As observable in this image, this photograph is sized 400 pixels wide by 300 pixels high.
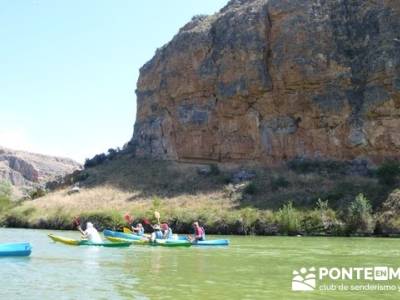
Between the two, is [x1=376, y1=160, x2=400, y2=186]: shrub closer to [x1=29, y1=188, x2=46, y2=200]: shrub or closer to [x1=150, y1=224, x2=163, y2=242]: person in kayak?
[x1=150, y1=224, x2=163, y2=242]: person in kayak

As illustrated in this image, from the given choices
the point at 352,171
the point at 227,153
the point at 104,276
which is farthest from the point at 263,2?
the point at 104,276

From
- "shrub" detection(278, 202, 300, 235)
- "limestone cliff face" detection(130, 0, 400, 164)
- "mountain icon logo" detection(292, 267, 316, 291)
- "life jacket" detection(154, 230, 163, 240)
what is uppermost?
"limestone cliff face" detection(130, 0, 400, 164)

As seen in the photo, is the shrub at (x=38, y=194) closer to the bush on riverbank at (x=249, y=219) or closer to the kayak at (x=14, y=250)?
the bush on riverbank at (x=249, y=219)

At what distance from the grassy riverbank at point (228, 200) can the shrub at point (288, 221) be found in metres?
0.07

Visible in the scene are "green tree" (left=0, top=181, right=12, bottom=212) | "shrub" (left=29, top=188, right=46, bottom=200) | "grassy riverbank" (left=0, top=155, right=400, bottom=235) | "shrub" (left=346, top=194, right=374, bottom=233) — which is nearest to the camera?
"shrub" (left=346, top=194, right=374, bottom=233)

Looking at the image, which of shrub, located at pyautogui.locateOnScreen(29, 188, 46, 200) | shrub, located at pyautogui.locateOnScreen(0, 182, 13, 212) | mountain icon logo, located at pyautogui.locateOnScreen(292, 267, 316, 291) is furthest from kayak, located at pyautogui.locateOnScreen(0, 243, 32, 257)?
shrub, located at pyautogui.locateOnScreen(29, 188, 46, 200)

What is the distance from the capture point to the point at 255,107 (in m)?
62.8

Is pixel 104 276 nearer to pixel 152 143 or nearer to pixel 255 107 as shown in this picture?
pixel 255 107

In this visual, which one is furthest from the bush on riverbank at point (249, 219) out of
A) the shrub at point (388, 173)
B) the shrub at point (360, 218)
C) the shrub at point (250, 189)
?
the shrub at point (250, 189)

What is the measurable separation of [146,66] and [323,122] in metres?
27.0

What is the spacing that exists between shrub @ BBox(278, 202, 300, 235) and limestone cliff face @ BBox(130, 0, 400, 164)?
17.0 meters

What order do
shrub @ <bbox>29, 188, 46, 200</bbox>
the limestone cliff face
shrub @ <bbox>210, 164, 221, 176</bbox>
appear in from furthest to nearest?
1. shrub @ <bbox>29, 188, 46, 200</bbox>
2. shrub @ <bbox>210, 164, 221, 176</bbox>
3. the limestone cliff face

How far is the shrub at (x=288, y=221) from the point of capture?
41719 mm

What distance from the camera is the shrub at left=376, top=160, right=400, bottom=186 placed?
48.1m
